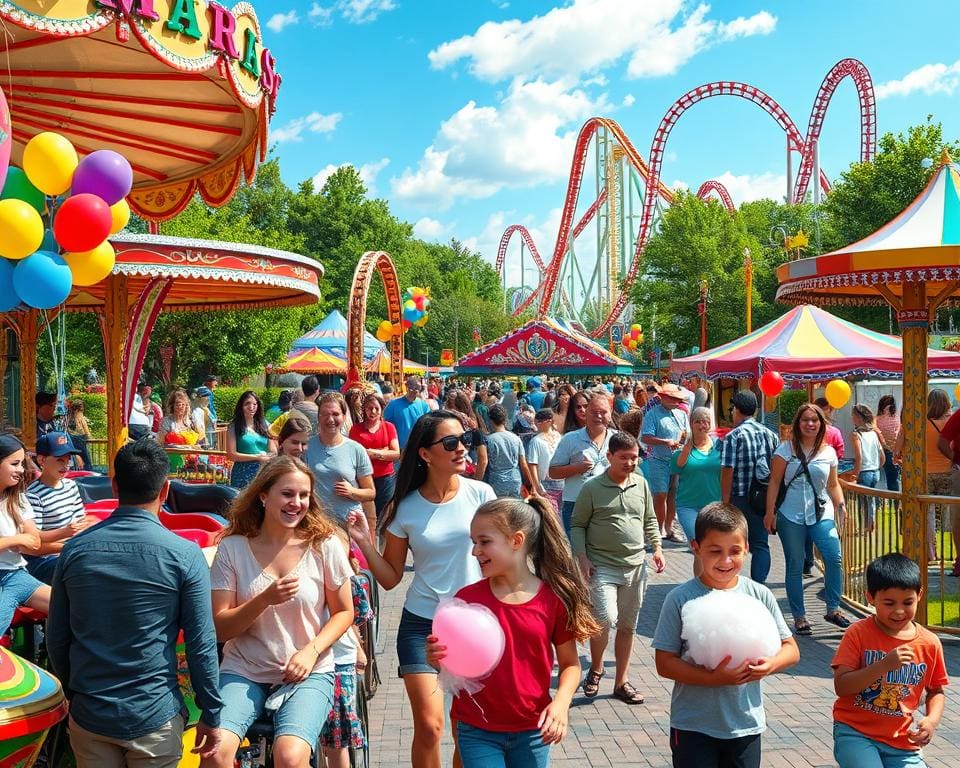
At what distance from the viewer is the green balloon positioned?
16.6 feet

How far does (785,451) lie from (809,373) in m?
9.33

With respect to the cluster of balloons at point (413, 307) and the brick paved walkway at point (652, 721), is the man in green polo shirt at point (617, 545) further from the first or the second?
the cluster of balloons at point (413, 307)

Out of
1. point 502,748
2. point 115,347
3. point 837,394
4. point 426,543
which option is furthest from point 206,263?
point 837,394

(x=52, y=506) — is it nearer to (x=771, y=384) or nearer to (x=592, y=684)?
(x=592, y=684)

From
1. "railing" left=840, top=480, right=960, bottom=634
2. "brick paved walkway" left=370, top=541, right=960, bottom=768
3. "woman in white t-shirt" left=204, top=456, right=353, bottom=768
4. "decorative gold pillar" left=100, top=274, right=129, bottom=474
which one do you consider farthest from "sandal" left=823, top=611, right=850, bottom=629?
"decorative gold pillar" left=100, top=274, right=129, bottom=474

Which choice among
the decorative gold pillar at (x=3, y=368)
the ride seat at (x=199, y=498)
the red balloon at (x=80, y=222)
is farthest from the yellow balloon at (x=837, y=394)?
the decorative gold pillar at (x=3, y=368)

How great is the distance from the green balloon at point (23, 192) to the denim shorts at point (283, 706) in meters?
2.97

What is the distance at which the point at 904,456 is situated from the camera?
7.29m

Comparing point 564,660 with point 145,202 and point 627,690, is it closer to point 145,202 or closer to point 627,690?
point 627,690

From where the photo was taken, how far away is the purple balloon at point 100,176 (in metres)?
5.00

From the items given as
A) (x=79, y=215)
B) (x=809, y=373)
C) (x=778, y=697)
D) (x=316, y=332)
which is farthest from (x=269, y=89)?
(x=316, y=332)

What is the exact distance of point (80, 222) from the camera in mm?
4891

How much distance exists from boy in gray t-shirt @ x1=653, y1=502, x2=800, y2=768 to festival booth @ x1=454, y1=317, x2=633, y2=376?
27.0 meters

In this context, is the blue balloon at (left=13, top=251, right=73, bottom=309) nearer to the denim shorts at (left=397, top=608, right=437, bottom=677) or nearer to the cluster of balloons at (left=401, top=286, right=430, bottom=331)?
the denim shorts at (left=397, top=608, right=437, bottom=677)
